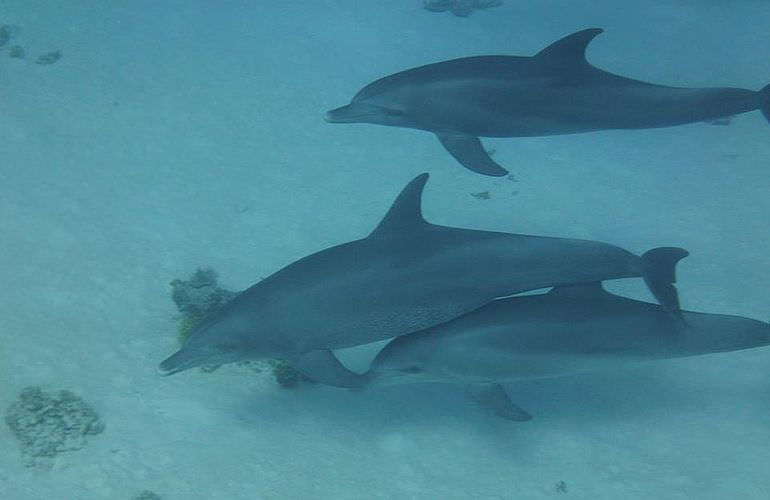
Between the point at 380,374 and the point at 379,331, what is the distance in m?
0.38

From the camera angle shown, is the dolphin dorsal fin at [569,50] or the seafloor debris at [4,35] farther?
the seafloor debris at [4,35]

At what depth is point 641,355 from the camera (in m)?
5.37

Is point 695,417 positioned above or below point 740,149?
below

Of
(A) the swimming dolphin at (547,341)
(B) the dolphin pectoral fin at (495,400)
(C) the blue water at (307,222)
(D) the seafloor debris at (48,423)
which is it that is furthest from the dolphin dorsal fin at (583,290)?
(D) the seafloor debris at (48,423)

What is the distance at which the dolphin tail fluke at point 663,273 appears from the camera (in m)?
5.31

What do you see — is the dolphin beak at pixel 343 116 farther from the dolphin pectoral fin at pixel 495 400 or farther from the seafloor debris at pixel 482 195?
the dolphin pectoral fin at pixel 495 400

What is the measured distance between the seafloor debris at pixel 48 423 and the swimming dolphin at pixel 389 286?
892mm

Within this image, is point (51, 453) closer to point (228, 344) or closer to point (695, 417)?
point (228, 344)

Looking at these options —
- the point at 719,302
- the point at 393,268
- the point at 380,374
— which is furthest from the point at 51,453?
the point at 719,302

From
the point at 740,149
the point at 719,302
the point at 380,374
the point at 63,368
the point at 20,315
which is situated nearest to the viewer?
the point at 380,374

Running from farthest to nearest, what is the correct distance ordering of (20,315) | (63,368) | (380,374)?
(20,315)
(63,368)
(380,374)

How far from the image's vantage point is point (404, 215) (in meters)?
5.39

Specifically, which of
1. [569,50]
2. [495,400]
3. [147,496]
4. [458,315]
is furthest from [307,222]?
[147,496]

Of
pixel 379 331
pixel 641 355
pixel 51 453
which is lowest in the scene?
pixel 51 453
